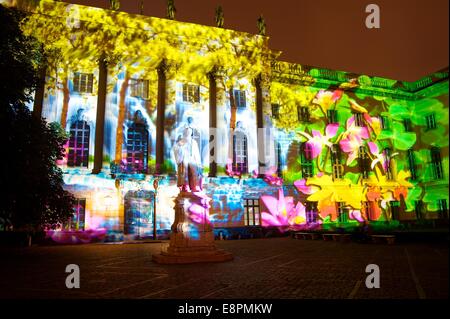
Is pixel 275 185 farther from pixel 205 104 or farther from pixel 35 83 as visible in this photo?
pixel 35 83

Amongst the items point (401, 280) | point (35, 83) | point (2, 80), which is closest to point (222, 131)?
point (35, 83)

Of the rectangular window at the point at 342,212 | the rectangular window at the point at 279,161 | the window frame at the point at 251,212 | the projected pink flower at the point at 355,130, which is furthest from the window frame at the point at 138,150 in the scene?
the projected pink flower at the point at 355,130

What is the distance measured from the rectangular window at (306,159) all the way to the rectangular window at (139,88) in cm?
1509

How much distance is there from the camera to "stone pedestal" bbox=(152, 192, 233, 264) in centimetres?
1212

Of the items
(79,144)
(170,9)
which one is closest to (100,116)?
(79,144)

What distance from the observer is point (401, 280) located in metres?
8.08

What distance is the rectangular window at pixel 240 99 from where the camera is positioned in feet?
101

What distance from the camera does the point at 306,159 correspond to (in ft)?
104

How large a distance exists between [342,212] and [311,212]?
11.1ft

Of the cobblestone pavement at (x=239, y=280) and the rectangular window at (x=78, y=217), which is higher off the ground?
the rectangular window at (x=78, y=217)

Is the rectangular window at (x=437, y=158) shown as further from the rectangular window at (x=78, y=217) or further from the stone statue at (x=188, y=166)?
the rectangular window at (x=78, y=217)

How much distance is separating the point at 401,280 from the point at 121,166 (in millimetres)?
21988

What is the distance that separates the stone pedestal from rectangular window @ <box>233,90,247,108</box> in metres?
19.1
